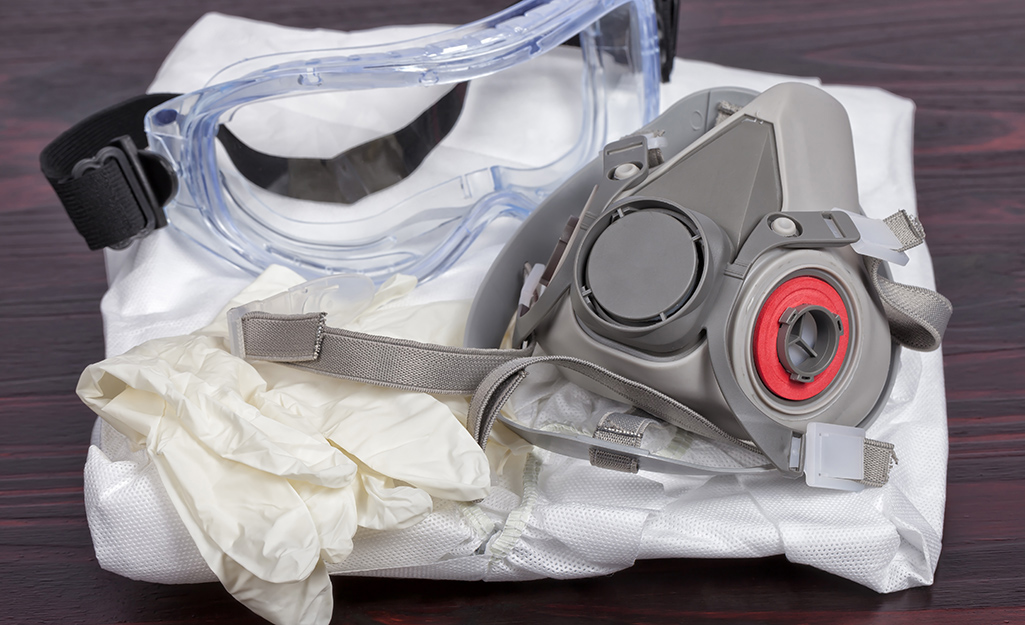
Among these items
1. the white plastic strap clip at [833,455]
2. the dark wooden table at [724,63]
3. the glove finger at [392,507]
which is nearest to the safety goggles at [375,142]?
the dark wooden table at [724,63]

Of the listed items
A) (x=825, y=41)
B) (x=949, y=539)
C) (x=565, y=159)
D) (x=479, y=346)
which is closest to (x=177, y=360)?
(x=479, y=346)

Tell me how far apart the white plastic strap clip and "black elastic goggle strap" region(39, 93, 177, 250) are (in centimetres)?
93

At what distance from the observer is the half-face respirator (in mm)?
972

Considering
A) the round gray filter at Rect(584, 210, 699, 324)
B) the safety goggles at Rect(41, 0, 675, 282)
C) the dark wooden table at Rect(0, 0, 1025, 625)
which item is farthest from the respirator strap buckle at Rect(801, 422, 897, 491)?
the safety goggles at Rect(41, 0, 675, 282)

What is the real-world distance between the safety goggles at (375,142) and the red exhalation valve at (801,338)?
19.6 inches

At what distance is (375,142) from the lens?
4.91 ft

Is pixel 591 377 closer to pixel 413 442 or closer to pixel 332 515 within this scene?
pixel 413 442

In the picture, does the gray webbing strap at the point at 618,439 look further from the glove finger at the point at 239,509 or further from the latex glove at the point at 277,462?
the glove finger at the point at 239,509

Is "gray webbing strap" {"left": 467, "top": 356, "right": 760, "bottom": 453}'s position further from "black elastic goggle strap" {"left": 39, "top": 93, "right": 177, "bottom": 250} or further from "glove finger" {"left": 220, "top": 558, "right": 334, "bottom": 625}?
"black elastic goggle strap" {"left": 39, "top": 93, "right": 177, "bottom": 250}

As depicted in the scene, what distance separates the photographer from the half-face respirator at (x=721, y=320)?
97 centimetres

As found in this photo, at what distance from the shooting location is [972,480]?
112cm

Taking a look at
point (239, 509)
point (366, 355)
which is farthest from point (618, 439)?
point (239, 509)

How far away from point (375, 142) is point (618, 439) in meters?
0.74

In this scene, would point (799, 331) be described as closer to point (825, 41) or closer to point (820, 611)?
point (820, 611)
